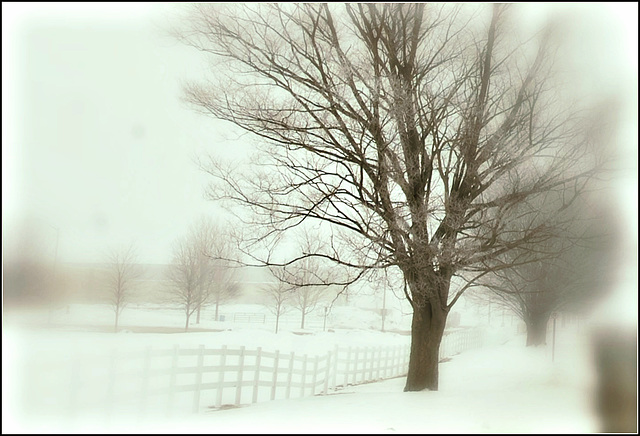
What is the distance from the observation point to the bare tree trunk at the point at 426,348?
18.2 feet

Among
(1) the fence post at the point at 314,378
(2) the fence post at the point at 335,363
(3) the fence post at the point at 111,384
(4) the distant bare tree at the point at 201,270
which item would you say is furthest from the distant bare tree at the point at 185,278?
(2) the fence post at the point at 335,363

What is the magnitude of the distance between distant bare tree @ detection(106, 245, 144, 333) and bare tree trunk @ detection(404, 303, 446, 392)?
3.21 meters

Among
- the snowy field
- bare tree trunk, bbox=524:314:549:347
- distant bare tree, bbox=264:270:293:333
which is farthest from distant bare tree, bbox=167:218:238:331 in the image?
bare tree trunk, bbox=524:314:549:347

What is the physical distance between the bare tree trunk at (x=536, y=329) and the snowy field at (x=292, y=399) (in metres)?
0.20

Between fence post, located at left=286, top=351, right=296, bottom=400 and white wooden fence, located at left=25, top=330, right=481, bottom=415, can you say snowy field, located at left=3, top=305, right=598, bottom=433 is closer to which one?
white wooden fence, located at left=25, top=330, right=481, bottom=415

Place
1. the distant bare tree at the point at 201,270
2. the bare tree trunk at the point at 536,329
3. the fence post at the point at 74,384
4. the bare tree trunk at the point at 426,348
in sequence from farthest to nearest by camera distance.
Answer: the bare tree trunk at the point at 536,329, the distant bare tree at the point at 201,270, the bare tree trunk at the point at 426,348, the fence post at the point at 74,384

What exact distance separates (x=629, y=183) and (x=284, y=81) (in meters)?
3.86

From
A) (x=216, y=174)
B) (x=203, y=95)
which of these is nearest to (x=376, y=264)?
(x=216, y=174)

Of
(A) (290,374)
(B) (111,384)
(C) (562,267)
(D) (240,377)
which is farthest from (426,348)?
(B) (111,384)

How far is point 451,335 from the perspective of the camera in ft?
24.4

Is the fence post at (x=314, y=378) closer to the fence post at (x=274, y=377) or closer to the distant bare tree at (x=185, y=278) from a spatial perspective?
the fence post at (x=274, y=377)

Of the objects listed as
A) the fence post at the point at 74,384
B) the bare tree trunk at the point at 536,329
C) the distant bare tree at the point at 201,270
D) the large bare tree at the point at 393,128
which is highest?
the large bare tree at the point at 393,128

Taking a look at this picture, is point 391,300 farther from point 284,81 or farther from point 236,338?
point 284,81

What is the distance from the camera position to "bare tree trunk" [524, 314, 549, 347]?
693 cm
